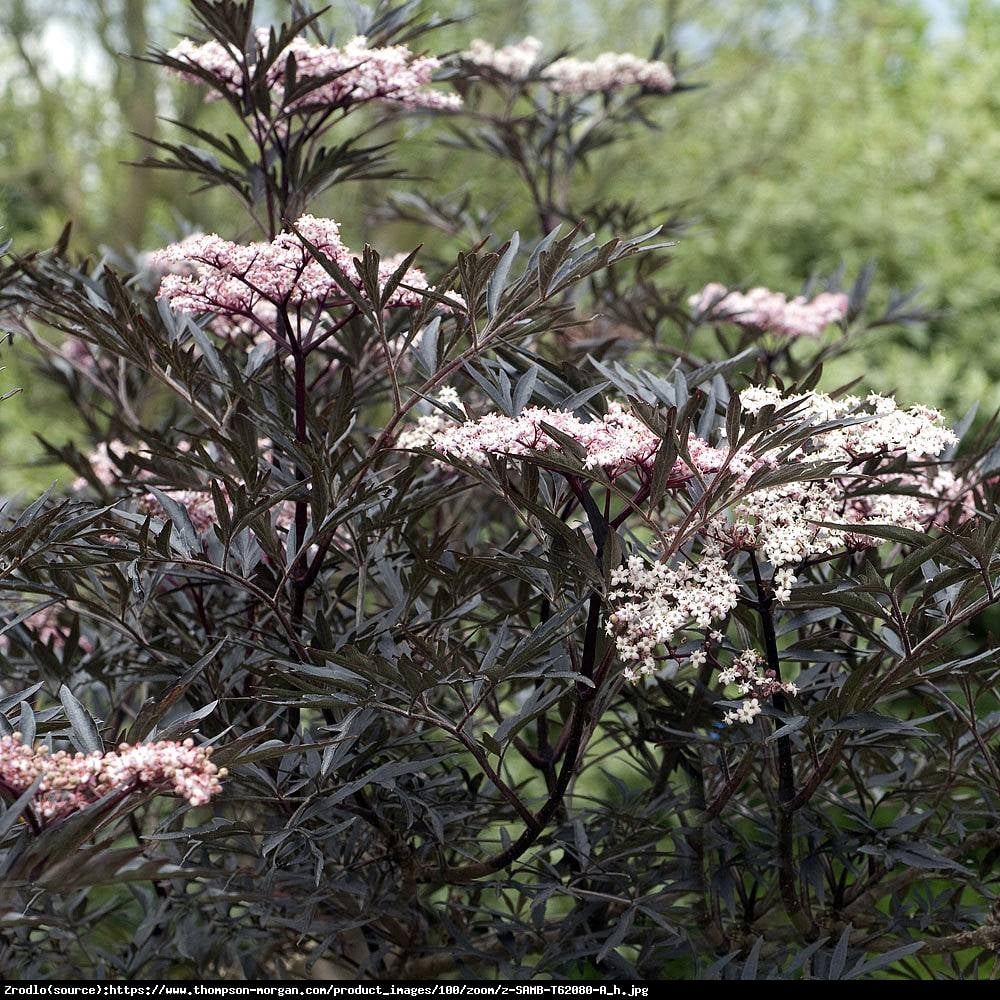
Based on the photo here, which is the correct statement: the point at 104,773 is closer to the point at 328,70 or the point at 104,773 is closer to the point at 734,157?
the point at 328,70

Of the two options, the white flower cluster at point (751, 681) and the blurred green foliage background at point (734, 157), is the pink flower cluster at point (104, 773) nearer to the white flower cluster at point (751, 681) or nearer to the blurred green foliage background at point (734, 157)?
the white flower cluster at point (751, 681)

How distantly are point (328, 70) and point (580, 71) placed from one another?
0.94 metres

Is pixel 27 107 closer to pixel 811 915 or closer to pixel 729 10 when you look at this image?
pixel 729 10

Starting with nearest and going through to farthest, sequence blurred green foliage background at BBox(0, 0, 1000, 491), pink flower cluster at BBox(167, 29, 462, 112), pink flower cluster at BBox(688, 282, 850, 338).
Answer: pink flower cluster at BBox(167, 29, 462, 112), pink flower cluster at BBox(688, 282, 850, 338), blurred green foliage background at BBox(0, 0, 1000, 491)

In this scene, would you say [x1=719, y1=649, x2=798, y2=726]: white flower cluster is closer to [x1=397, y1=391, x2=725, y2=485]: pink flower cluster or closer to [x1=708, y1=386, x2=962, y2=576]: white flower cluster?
[x1=708, y1=386, x2=962, y2=576]: white flower cluster

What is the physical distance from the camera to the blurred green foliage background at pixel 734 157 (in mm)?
4844

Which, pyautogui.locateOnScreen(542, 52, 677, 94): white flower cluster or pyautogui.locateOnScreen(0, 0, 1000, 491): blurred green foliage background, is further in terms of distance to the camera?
pyautogui.locateOnScreen(0, 0, 1000, 491): blurred green foliage background

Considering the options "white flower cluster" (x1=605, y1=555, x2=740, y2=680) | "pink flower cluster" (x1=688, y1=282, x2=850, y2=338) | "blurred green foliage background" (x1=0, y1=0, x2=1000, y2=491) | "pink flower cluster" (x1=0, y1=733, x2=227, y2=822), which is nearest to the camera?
"pink flower cluster" (x1=0, y1=733, x2=227, y2=822)

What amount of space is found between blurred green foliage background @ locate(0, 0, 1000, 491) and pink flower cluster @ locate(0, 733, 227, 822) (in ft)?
12.1

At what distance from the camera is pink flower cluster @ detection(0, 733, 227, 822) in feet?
2.72

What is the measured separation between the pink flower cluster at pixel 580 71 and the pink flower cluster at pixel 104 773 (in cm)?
163

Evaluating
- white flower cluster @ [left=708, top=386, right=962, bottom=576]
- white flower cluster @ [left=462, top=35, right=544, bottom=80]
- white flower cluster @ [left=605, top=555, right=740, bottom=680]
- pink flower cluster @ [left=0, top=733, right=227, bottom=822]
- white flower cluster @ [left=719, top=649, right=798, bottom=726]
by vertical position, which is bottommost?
white flower cluster @ [left=719, top=649, right=798, bottom=726]

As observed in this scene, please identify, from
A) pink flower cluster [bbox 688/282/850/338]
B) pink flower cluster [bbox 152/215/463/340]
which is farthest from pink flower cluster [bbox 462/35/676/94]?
pink flower cluster [bbox 152/215/463/340]

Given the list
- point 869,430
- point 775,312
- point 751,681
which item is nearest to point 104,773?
point 751,681
